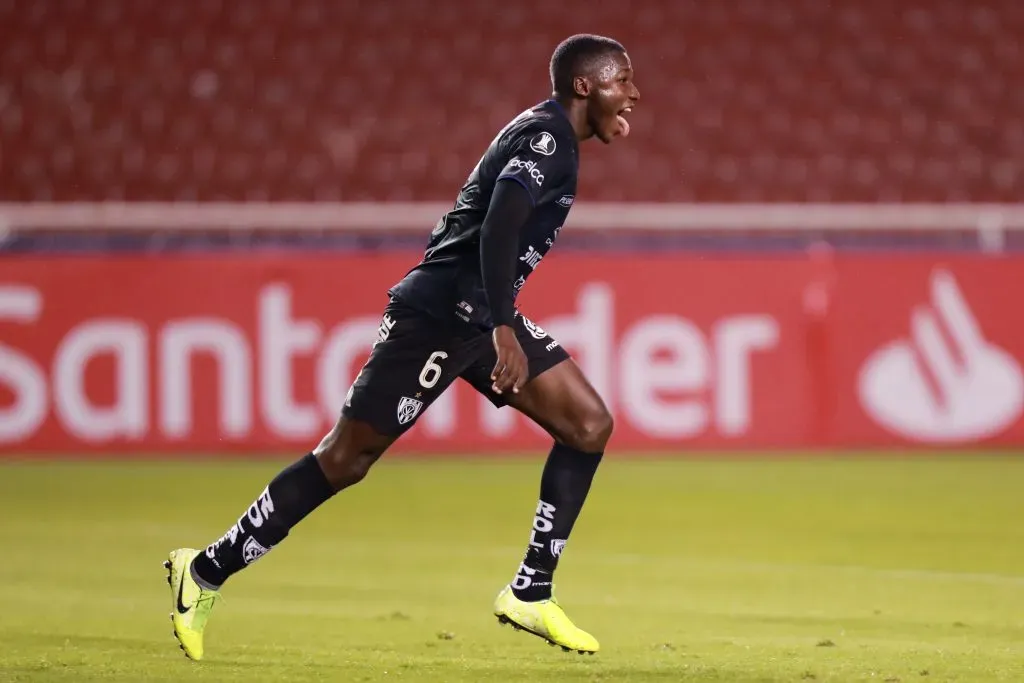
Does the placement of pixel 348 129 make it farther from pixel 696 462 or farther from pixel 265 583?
pixel 265 583

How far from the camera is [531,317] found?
39.0ft

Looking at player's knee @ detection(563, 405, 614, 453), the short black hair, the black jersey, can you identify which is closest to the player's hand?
the black jersey

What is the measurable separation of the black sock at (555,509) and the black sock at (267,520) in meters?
0.66

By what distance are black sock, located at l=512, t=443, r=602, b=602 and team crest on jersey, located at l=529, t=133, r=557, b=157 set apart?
0.97 metres

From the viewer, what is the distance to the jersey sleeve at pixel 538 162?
5.16 meters

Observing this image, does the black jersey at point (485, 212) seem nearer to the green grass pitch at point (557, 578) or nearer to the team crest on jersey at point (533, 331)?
the team crest on jersey at point (533, 331)

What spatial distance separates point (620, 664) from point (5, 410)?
24.0ft

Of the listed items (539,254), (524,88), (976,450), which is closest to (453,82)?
(524,88)

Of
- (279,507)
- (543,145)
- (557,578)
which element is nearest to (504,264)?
(543,145)

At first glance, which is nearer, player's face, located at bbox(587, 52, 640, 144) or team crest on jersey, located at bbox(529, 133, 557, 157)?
team crest on jersey, located at bbox(529, 133, 557, 157)

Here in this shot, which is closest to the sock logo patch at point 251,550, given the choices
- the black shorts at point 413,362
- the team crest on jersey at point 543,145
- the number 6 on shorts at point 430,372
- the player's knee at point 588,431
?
the black shorts at point 413,362

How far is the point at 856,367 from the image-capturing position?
12.0 meters

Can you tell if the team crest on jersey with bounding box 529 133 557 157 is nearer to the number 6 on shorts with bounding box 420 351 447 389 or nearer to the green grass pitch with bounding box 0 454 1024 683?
the number 6 on shorts with bounding box 420 351 447 389

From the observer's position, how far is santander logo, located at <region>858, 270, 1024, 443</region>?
11.9 metres
